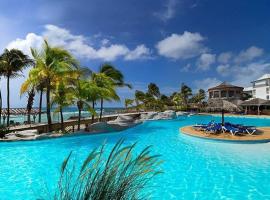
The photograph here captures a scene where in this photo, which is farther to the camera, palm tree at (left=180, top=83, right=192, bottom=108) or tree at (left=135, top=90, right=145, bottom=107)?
palm tree at (left=180, top=83, right=192, bottom=108)

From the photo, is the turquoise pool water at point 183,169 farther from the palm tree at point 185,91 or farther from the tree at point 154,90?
the palm tree at point 185,91

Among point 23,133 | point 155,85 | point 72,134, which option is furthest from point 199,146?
point 155,85

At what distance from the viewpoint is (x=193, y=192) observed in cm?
712

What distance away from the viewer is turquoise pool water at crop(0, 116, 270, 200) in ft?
23.3

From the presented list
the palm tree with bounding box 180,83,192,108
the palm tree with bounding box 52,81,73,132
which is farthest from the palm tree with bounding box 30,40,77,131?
the palm tree with bounding box 180,83,192,108

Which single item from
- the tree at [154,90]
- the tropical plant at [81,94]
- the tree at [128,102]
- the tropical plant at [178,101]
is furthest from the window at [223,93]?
the tropical plant at [81,94]

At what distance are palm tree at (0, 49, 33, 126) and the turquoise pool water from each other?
942cm

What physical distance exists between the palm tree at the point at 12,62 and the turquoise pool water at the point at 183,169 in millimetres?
9425

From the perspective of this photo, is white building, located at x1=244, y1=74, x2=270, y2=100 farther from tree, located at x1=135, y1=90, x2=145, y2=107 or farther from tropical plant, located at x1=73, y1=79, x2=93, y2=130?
tropical plant, located at x1=73, y1=79, x2=93, y2=130

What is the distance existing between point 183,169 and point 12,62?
18.9m

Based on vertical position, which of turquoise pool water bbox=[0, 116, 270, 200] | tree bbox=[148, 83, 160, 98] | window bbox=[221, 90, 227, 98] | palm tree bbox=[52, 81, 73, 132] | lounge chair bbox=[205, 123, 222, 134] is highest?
tree bbox=[148, 83, 160, 98]

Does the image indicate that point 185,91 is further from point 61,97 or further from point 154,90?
point 61,97

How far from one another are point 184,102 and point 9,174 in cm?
5782

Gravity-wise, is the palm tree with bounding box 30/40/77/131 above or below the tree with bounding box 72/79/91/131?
above
